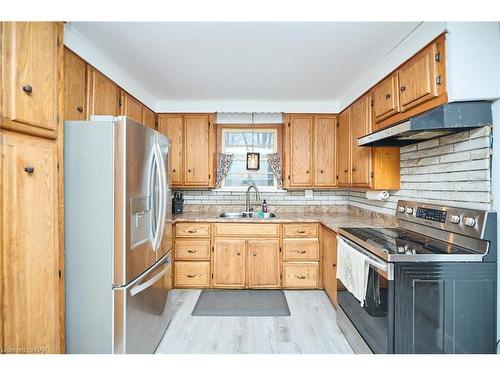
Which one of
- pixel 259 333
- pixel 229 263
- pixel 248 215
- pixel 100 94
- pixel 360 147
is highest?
pixel 100 94

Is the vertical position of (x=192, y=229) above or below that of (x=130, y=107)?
below

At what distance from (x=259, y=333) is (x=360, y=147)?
2.02m

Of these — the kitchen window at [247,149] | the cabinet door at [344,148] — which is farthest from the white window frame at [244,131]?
the cabinet door at [344,148]

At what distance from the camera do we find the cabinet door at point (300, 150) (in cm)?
319

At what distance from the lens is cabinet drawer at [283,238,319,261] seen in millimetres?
2883

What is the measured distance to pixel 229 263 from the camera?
114 inches

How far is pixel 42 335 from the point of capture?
124 cm

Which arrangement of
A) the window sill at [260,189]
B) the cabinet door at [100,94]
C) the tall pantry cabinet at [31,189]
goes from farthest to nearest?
1. the window sill at [260,189]
2. the cabinet door at [100,94]
3. the tall pantry cabinet at [31,189]

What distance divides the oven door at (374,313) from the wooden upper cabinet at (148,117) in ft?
8.06

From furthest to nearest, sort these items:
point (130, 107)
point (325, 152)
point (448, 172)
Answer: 1. point (325, 152)
2. point (130, 107)
3. point (448, 172)

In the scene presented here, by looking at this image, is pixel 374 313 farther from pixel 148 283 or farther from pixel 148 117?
pixel 148 117

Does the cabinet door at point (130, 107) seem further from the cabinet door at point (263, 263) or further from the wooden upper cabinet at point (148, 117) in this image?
the cabinet door at point (263, 263)

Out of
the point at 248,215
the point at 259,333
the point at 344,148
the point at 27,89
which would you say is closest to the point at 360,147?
the point at 344,148

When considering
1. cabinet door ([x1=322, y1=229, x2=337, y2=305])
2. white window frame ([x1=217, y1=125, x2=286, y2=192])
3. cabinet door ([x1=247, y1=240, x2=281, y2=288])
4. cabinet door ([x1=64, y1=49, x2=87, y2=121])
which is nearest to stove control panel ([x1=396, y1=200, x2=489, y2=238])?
cabinet door ([x1=322, y1=229, x2=337, y2=305])
